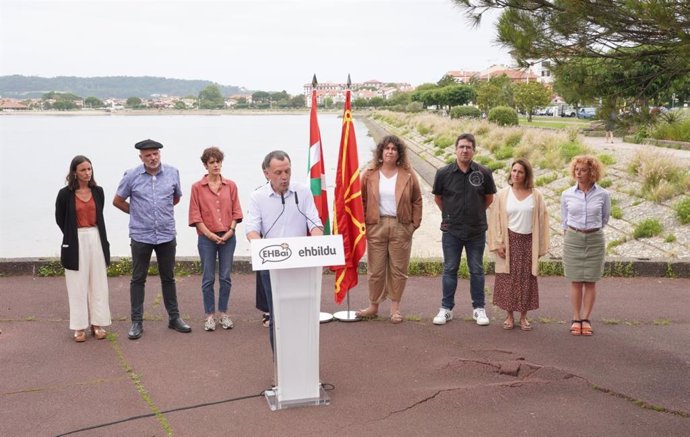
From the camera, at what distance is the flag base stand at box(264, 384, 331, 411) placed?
534cm

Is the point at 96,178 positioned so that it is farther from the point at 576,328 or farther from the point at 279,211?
the point at 279,211

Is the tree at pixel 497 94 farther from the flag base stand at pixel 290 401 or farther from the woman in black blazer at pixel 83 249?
the flag base stand at pixel 290 401

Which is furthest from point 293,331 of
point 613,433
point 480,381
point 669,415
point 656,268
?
point 656,268

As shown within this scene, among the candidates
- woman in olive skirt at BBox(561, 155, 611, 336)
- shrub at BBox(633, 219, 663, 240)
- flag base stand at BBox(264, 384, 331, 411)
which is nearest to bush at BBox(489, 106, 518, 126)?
shrub at BBox(633, 219, 663, 240)

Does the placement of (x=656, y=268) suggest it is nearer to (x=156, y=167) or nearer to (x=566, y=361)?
(x=566, y=361)

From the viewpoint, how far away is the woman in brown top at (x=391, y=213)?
292 inches

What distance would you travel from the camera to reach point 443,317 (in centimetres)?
747

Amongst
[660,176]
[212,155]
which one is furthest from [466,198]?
[660,176]

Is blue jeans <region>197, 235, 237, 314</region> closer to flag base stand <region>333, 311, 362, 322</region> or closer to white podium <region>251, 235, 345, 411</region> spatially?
flag base stand <region>333, 311, 362, 322</region>

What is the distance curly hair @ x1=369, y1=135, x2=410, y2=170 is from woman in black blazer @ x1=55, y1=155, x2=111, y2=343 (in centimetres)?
272

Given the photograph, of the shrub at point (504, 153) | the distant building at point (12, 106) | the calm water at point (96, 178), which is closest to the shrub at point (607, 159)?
the shrub at point (504, 153)

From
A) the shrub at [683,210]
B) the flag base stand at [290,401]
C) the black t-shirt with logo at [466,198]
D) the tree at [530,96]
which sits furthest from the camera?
the tree at [530,96]

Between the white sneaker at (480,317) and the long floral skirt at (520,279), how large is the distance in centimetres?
25

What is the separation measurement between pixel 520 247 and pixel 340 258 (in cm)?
271
